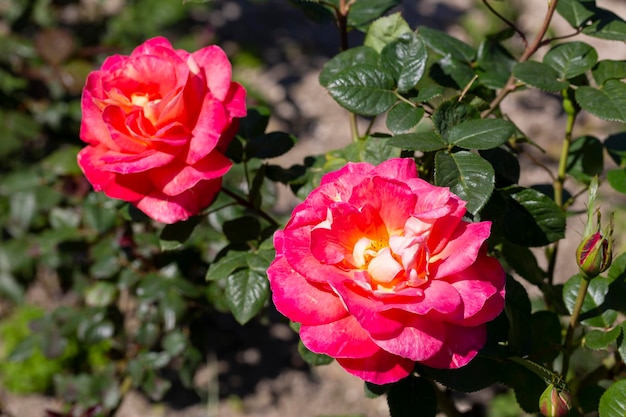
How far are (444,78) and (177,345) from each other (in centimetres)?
91

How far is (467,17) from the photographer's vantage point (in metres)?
3.33

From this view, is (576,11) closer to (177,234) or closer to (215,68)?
(215,68)

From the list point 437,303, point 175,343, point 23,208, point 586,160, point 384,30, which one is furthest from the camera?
point 23,208

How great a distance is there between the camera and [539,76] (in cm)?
83

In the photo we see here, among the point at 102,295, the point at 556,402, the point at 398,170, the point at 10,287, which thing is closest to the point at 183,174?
the point at 398,170

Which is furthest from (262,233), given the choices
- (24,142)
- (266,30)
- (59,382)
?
(266,30)

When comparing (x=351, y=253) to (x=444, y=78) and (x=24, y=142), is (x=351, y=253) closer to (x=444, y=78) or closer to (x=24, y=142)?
(x=444, y=78)

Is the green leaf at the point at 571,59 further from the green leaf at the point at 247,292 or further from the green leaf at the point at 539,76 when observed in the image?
the green leaf at the point at 247,292

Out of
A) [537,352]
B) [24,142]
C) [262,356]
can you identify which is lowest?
[262,356]

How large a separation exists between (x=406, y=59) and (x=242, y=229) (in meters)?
0.32

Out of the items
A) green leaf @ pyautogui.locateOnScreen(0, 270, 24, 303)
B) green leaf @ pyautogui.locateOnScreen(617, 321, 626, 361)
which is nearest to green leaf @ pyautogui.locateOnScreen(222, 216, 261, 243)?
green leaf @ pyautogui.locateOnScreen(617, 321, 626, 361)

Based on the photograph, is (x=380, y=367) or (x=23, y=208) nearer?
(x=380, y=367)

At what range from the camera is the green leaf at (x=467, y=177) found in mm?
678

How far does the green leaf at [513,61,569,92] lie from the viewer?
82cm
